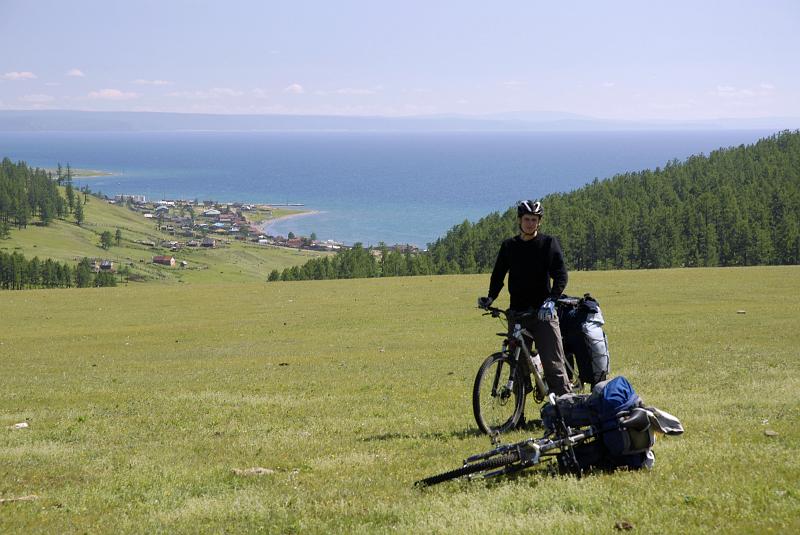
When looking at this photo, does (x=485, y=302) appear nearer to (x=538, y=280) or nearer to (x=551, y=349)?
(x=538, y=280)

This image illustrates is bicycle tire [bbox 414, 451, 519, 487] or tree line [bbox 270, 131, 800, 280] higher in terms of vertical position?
bicycle tire [bbox 414, 451, 519, 487]

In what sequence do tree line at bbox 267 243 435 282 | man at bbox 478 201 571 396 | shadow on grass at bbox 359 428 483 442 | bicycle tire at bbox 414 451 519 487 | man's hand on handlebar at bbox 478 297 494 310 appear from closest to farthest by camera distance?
bicycle tire at bbox 414 451 519 487 < man at bbox 478 201 571 396 < man's hand on handlebar at bbox 478 297 494 310 < shadow on grass at bbox 359 428 483 442 < tree line at bbox 267 243 435 282

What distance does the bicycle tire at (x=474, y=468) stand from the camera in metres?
8.58

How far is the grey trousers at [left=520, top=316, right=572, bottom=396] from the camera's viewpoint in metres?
11.0

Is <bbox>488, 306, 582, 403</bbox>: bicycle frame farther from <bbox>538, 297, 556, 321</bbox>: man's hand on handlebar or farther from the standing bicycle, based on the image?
<bbox>538, 297, 556, 321</bbox>: man's hand on handlebar

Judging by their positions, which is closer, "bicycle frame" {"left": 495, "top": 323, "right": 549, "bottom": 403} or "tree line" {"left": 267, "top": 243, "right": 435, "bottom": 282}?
"bicycle frame" {"left": 495, "top": 323, "right": 549, "bottom": 403}

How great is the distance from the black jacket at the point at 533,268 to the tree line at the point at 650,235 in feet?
322

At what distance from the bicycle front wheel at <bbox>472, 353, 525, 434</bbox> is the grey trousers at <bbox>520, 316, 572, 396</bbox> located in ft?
1.52

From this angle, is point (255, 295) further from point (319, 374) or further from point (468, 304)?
point (319, 374)

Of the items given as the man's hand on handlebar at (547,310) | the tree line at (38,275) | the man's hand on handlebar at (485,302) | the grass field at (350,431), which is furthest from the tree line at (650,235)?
the man's hand on handlebar at (547,310)

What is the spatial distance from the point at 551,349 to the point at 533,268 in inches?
47.9

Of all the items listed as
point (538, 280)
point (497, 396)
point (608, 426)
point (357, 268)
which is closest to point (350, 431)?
point (497, 396)

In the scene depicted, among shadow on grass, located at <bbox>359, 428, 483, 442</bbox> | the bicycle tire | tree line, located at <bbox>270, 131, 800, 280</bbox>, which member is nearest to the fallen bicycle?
the bicycle tire

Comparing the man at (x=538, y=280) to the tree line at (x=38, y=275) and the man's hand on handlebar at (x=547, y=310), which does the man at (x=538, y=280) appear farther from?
the tree line at (x=38, y=275)
